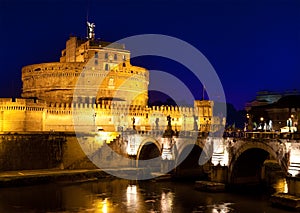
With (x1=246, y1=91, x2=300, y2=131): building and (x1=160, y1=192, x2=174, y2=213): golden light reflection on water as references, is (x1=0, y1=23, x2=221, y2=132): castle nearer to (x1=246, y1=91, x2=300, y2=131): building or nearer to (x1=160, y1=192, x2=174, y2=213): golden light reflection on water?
(x1=246, y1=91, x2=300, y2=131): building

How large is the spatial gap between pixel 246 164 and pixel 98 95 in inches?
927

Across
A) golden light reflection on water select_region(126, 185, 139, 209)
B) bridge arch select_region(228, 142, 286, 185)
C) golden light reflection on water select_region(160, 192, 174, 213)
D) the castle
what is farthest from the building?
golden light reflection on water select_region(160, 192, 174, 213)

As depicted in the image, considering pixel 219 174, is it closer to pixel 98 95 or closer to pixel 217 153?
pixel 217 153

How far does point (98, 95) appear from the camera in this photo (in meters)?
47.3

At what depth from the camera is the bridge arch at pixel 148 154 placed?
1437 inches

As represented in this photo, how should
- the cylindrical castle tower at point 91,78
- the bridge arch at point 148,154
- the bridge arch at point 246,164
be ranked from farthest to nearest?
the cylindrical castle tower at point 91,78 → the bridge arch at point 148,154 → the bridge arch at point 246,164

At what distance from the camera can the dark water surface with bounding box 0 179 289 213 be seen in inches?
869

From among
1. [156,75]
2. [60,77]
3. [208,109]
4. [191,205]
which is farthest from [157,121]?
[191,205]

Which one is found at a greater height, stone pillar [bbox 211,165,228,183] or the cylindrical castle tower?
the cylindrical castle tower

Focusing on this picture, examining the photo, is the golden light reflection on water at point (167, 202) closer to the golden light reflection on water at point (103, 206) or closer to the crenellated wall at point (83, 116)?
the golden light reflection on water at point (103, 206)

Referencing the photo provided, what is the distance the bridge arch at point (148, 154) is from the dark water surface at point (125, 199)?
7023mm

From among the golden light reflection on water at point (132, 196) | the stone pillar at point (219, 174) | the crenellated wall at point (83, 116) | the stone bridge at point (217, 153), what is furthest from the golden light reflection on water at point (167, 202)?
the crenellated wall at point (83, 116)

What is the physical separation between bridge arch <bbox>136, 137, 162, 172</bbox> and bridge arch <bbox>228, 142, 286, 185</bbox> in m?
9.93

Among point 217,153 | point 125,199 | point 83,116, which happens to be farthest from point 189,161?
point 83,116
